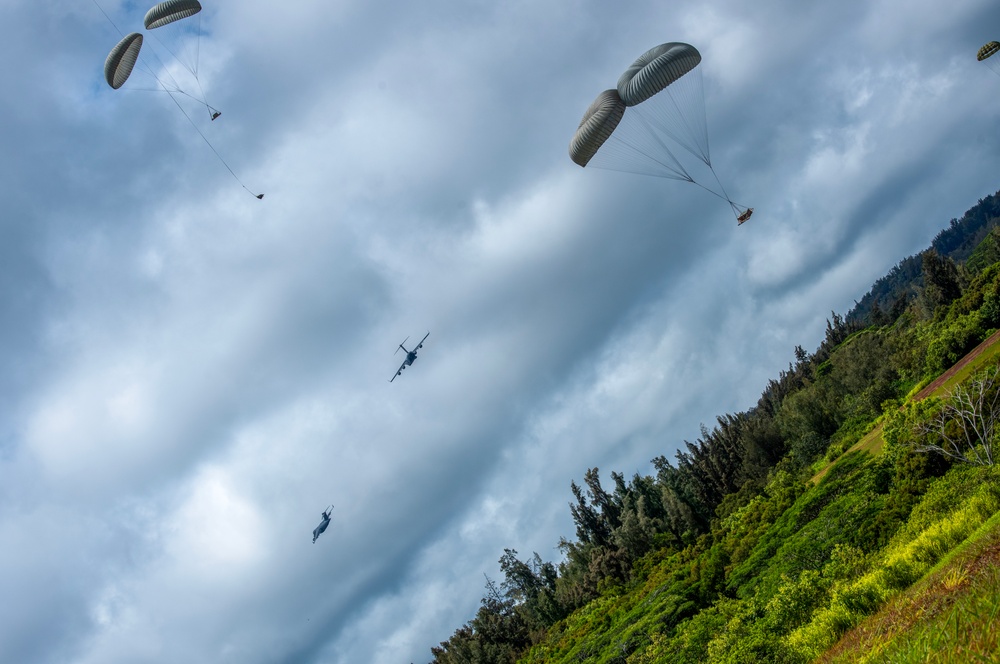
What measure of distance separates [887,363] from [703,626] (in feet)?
165

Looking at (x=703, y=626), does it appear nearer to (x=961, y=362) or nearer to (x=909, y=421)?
(x=909, y=421)

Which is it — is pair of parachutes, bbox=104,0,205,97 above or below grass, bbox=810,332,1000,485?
above

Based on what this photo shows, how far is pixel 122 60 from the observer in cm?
3541

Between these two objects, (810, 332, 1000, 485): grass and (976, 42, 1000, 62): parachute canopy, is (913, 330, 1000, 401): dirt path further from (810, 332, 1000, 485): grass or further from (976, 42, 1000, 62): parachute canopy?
(976, 42, 1000, 62): parachute canopy

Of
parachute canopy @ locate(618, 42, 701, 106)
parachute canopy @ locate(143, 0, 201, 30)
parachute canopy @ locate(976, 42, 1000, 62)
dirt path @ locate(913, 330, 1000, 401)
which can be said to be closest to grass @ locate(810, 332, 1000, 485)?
dirt path @ locate(913, 330, 1000, 401)

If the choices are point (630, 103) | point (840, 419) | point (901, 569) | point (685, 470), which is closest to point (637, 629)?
point (901, 569)

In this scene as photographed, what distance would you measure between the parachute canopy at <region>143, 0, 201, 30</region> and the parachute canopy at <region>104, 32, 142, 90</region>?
3.26 feet

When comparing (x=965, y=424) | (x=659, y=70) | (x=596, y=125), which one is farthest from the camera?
(x=596, y=125)

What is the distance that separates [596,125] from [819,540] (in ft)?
63.3

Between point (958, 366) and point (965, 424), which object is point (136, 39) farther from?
point (958, 366)

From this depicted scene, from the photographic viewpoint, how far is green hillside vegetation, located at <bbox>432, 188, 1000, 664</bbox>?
1459cm

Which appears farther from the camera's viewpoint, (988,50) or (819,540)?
(988,50)

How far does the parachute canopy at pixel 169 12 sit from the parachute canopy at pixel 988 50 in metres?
49.2

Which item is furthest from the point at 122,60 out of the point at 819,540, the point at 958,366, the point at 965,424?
the point at 958,366
